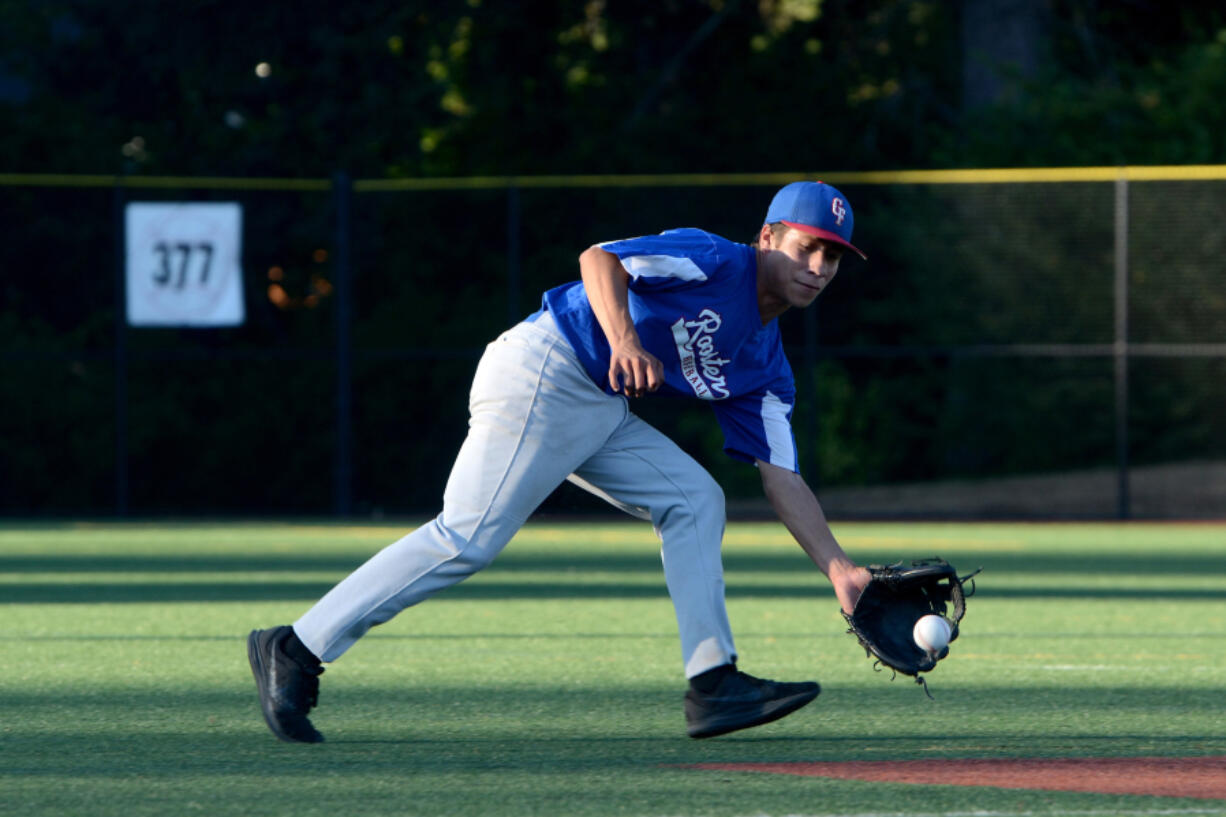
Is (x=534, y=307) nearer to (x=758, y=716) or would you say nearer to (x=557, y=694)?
(x=557, y=694)

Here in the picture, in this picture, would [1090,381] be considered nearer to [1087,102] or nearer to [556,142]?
[1087,102]

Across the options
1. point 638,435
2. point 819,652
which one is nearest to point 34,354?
point 819,652

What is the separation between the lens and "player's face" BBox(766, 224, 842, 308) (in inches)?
216

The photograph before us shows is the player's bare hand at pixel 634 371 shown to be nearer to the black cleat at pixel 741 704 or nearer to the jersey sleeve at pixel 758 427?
the jersey sleeve at pixel 758 427

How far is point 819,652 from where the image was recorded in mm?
7973

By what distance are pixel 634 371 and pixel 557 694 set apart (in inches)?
75.4

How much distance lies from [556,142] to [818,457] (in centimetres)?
755

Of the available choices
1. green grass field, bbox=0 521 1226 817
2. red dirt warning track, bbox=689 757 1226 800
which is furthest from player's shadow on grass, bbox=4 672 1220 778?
red dirt warning track, bbox=689 757 1226 800

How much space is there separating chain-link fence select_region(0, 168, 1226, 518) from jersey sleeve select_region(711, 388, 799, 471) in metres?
11.0

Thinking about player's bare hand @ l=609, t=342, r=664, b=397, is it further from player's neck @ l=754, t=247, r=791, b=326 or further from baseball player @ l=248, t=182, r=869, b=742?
player's neck @ l=754, t=247, r=791, b=326

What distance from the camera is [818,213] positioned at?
545 centimetres

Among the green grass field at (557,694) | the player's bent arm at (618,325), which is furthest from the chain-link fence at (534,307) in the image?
the player's bent arm at (618,325)

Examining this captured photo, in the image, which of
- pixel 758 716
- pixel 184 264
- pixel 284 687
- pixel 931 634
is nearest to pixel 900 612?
pixel 931 634

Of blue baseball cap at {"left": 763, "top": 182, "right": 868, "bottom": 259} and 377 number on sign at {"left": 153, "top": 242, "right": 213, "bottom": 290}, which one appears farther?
377 number on sign at {"left": 153, "top": 242, "right": 213, "bottom": 290}
